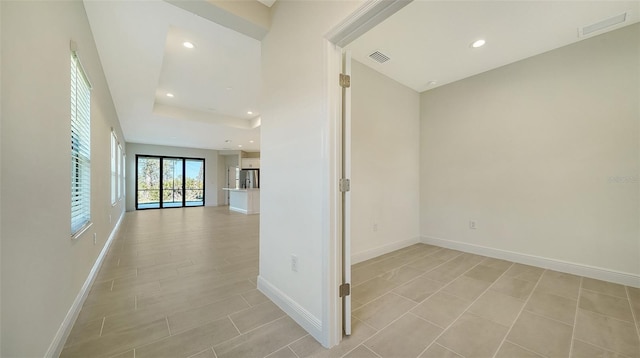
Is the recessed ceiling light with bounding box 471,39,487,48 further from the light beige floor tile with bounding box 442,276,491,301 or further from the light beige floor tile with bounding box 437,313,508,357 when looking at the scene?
the light beige floor tile with bounding box 437,313,508,357

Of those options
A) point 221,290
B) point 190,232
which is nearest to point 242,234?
point 190,232

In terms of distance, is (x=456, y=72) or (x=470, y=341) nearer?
(x=470, y=341)

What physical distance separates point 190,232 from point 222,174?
6.83 metres

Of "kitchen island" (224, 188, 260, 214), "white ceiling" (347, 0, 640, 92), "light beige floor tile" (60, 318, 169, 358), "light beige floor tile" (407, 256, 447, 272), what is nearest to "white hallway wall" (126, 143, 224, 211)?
"kitchen island" (224, 188, 260, 214)

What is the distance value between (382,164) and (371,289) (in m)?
1.82

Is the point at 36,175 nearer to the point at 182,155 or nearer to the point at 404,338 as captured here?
the point at 404,338

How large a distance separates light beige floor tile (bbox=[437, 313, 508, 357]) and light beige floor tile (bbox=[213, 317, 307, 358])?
3.36ft

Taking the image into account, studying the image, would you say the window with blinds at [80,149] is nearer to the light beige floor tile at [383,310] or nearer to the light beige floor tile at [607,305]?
the light beige floor tile at [383,310]

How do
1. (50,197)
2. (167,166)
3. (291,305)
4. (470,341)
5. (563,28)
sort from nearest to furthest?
(50,197) < (470,341) < (291,305) < (563,28) < (167,166)

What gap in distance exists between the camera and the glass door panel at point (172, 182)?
9.88 meters

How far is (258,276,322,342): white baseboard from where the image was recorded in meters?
1.63

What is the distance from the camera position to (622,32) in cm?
252

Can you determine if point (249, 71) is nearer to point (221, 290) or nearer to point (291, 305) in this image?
point (221, 290)

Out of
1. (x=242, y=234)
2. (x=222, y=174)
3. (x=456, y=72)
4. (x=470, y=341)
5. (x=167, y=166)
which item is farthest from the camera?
(x=222, y=174)
